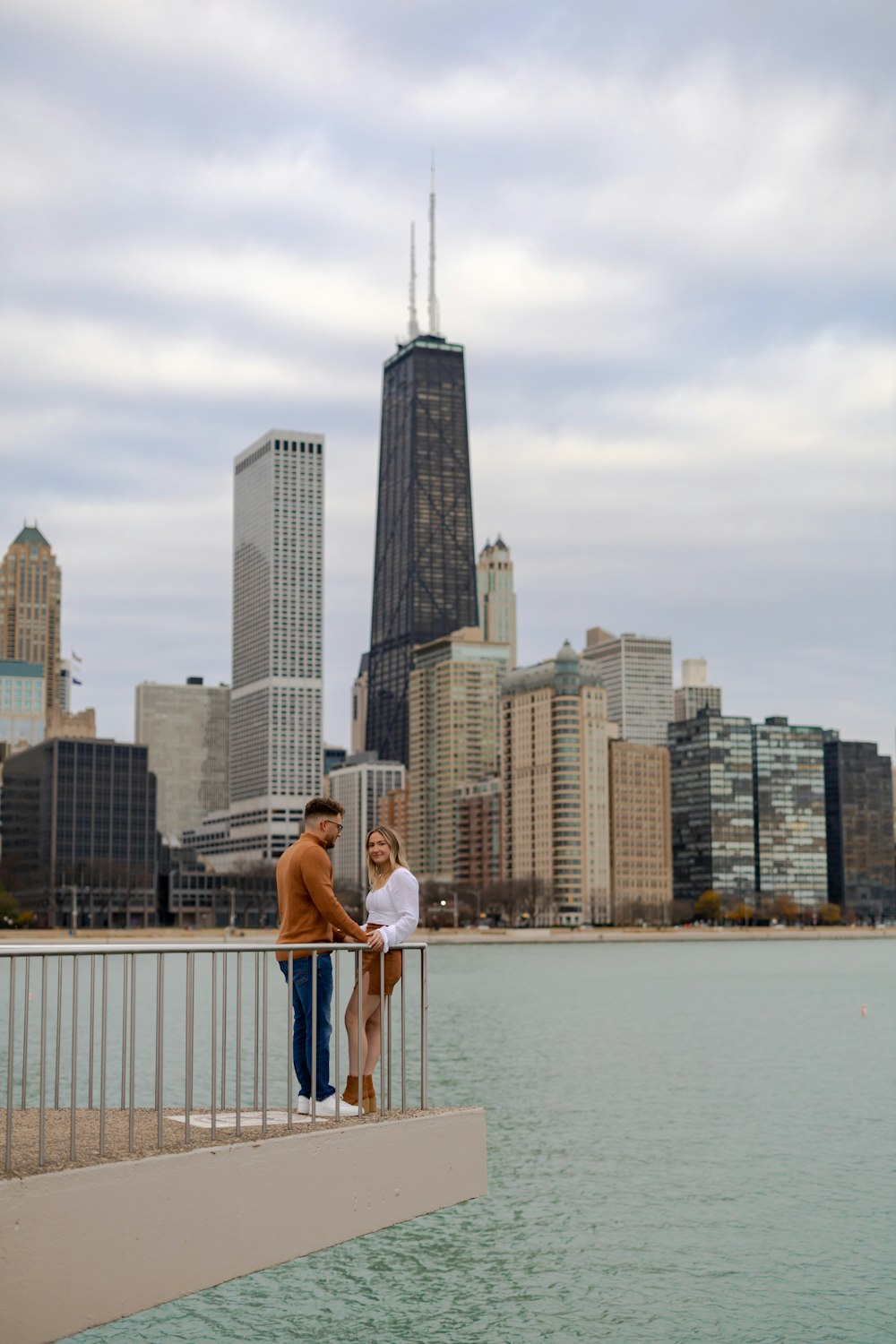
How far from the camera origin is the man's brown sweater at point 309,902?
10867 millimetres

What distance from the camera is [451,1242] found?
20.6 meters

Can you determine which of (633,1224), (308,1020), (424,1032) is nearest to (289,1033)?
(308,1020)

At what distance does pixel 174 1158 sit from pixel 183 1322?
332 inches

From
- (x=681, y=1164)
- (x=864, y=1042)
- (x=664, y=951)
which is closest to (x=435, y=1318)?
(x=681, y=1164)

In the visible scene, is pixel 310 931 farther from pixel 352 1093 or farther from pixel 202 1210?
pixel 202 1210

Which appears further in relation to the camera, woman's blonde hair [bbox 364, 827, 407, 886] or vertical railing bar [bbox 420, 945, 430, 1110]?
woman's blonde hair [bbox 364, 827, 407, 886]

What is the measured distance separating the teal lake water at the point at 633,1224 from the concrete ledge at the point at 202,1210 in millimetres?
293

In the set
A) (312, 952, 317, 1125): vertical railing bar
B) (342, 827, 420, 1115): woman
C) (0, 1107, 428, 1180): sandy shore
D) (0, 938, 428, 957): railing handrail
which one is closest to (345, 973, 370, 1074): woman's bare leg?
(342, 827, 420, 1115): woman

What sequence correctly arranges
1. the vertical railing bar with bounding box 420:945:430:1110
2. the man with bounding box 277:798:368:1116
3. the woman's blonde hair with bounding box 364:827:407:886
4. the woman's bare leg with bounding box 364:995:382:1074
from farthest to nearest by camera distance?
the woman's blonde hair with bounding box 364:827:407:886, the woman's bare leg with bounding box 364:995:382:1074, the vertical railing bar with bounding box 420:945:430:1110, the man with bounding box 277:798:368:1116

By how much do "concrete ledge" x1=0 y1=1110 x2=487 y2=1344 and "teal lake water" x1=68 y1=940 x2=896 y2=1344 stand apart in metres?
0.29

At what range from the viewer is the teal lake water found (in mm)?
16344

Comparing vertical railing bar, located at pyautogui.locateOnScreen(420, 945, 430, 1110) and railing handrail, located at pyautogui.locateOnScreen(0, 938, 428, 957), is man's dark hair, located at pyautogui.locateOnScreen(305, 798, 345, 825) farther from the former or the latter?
vertical railing bar, located at pyautogui.locateOnScreen(420, 945, 430, 1110)

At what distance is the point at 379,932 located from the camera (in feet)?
36.7

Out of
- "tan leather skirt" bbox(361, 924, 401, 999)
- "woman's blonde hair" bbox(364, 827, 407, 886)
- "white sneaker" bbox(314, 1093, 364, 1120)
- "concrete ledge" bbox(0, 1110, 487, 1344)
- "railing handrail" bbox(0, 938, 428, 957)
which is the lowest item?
"concrete ledge" bbox(0, 1110, 487, 1344)
